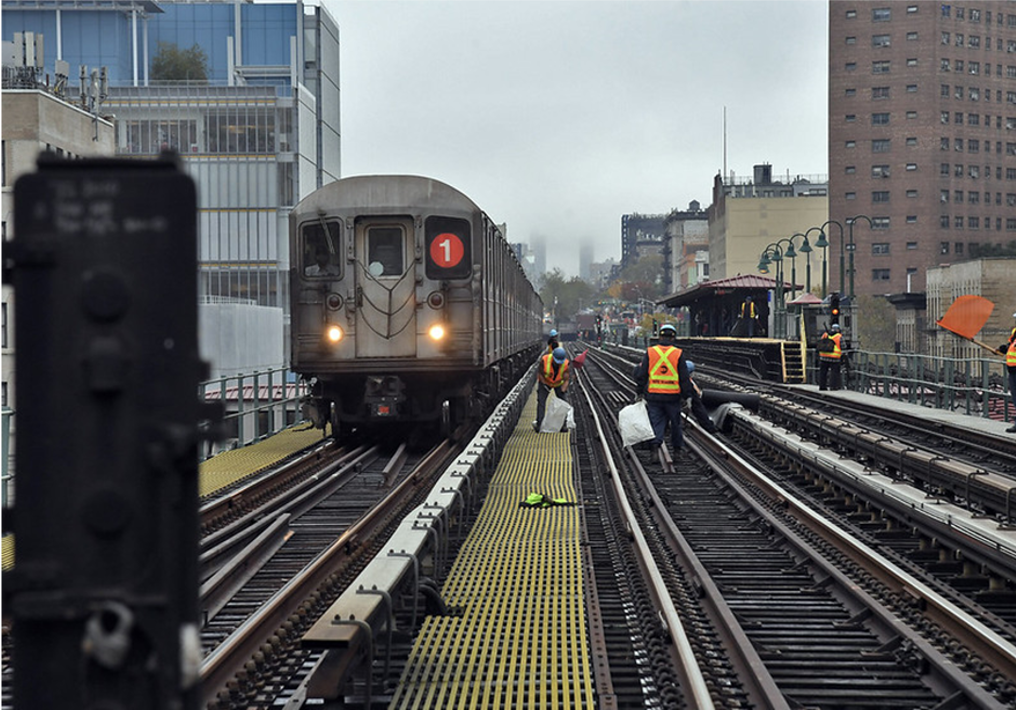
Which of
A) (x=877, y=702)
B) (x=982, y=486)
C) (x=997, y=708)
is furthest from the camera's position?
(x=982, y=486)

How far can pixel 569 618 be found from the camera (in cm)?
711

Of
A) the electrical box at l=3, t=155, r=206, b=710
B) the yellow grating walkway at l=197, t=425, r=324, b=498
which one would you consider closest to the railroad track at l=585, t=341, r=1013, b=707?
the electrical box at l=3, t=155, r=206, b=710

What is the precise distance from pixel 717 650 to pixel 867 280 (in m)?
98.4

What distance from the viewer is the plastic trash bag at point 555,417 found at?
19500 mm

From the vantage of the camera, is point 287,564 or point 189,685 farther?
point 287,564

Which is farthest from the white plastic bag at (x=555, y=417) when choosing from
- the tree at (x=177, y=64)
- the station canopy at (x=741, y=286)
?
the tree at (x=177, y=64)

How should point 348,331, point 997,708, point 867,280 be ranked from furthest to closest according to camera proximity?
point 867,280 → point 348,331 → point 997,708

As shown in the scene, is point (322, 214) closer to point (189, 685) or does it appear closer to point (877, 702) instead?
point (877, 702)

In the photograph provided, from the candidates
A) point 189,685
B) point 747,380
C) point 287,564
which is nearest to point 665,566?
point 287,564

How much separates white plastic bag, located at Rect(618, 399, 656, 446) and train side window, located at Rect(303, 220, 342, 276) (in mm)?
4477

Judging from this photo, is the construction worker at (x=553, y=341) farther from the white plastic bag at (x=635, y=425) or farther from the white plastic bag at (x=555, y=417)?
the white plastic bag at (x=635, y=425)

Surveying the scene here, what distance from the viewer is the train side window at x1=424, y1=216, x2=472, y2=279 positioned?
1577 centimetres

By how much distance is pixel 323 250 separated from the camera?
15.9 metres

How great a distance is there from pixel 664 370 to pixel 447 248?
3.51 m
